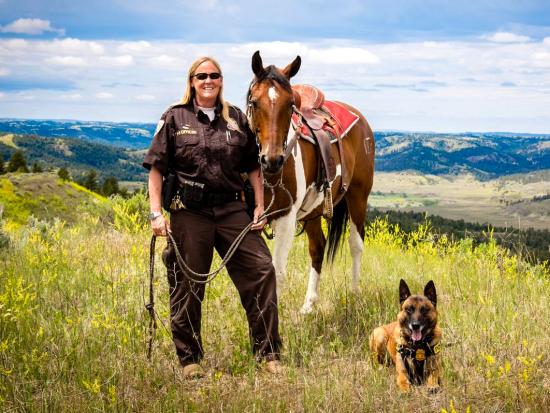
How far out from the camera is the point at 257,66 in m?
4.47

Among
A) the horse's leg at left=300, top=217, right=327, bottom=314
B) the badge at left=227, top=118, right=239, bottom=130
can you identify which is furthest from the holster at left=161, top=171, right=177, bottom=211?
the horse's leg at left=300, top=217, right=327, bottom=314

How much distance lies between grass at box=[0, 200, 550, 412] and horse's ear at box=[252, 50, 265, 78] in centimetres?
196

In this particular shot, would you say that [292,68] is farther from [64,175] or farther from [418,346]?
[64,175]

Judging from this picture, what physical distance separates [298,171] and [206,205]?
1.20 m

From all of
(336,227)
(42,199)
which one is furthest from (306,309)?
(42,199)

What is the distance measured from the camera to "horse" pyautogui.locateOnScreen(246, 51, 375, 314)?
14.1ft

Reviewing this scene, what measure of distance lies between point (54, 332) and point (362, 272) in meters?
4.41

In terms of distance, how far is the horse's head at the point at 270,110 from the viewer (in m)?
4.20

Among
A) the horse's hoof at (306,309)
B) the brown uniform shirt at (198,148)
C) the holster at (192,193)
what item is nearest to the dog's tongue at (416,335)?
the brown uniform shirt at (198,148)

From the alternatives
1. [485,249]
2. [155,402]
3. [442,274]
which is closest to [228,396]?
[155,402]

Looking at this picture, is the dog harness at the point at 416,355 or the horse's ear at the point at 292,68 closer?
the dog harness at the point at 416,355

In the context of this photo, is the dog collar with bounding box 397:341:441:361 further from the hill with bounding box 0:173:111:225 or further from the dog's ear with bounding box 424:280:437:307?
the hill with bounding box 0:173:111:225

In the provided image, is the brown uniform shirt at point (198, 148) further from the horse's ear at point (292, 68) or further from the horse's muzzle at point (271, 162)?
the horse's ear at point (292, 68)

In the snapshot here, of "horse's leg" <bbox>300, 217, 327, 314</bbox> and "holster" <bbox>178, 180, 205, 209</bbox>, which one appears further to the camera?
"horse's leg" <bbox>300, 217, 327, 314</bbox>
